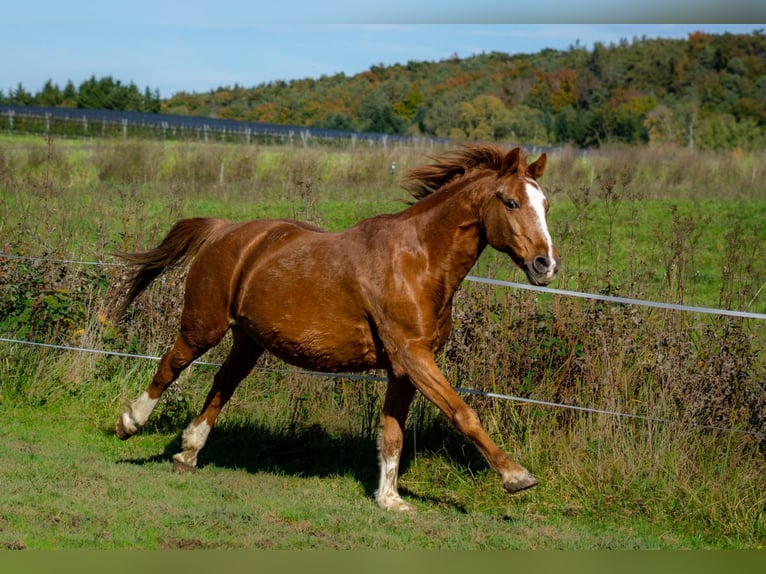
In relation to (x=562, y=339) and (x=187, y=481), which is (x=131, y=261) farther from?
(x=562, y=339)

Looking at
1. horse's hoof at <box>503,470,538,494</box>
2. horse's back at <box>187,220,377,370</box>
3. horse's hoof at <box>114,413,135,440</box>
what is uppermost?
horse's back at <box>187,220,377,370</box>

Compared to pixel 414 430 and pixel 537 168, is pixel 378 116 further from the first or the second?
pixel 537 168

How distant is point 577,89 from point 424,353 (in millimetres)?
68966

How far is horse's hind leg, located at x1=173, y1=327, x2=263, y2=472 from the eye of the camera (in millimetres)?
7301

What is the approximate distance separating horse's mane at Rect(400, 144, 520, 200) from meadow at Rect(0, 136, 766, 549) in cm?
63

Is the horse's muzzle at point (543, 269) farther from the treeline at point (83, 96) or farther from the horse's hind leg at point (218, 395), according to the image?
the treeline at point (83, 96)

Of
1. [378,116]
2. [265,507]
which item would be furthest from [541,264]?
[378,116]

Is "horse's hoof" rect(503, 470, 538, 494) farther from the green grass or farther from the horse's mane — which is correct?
the horse's mane

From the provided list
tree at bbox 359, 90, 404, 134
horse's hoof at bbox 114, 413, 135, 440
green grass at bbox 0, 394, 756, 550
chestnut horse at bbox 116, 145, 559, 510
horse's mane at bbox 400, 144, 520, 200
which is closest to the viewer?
green grass at bbox 0, 394, 756, 550

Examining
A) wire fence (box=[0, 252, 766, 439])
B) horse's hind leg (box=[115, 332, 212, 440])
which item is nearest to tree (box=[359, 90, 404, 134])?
wire fence (box=[0, 252, 766, 439])

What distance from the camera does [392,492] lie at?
6.56 metres

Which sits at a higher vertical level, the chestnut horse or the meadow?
the chestnut horse

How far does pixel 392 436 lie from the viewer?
6641 millimetres

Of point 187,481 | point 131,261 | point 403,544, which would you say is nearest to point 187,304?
point 131,261
